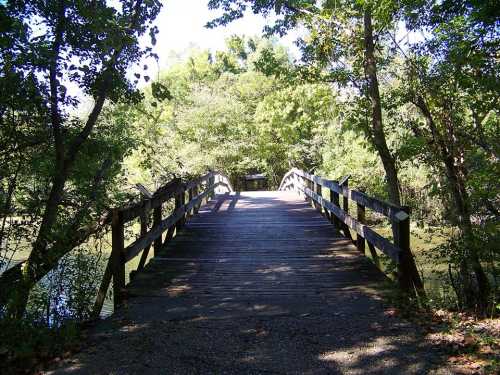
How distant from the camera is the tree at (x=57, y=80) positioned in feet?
16.1

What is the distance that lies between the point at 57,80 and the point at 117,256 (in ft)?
8.42

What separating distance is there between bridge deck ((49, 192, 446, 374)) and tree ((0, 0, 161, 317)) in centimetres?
102

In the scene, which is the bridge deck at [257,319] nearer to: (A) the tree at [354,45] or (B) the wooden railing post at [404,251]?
(B) the wooden railing post at [404,251]

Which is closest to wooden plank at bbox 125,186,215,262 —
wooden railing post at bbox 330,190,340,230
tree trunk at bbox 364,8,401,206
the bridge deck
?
the bridge deck

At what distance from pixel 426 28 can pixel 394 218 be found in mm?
3703

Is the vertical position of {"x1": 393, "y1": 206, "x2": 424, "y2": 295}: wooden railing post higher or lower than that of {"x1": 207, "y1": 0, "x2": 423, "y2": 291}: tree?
lower

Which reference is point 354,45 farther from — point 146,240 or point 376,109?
point 146,240

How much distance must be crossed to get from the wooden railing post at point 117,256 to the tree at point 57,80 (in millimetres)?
338

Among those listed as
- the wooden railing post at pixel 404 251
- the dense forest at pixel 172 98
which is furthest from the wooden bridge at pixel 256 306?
the dense forest at pixel 172 98

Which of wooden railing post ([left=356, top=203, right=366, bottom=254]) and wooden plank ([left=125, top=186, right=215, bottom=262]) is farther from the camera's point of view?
wooden railing post ([left=356, top=203, right=366, bottom=254])

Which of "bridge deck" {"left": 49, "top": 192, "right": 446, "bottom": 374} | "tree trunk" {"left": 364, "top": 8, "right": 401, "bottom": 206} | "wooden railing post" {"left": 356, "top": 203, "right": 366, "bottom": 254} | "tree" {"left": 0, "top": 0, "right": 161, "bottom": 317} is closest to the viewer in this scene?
"bridge deck" {"left": 49, "top": 192, "right": 446, "bottom": 374}

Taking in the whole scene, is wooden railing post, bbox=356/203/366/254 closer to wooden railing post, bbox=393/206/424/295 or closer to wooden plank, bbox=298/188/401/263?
wooden plank, bbox=298/188/401/263

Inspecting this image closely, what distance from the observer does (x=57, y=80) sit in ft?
20.1

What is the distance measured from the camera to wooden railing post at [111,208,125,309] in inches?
208
